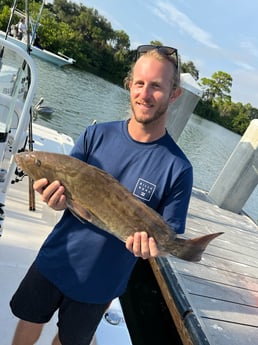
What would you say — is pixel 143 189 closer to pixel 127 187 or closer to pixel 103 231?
pixel 127 187

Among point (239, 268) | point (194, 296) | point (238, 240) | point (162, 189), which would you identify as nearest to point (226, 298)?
point (194, 296)

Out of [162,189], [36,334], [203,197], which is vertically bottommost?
[203,197]

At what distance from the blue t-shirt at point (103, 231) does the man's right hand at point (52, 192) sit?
0.26 meters

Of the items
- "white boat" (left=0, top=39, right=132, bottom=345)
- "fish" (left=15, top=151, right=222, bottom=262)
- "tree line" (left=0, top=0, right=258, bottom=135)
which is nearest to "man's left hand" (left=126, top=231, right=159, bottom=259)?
"fish" (left=15, top=151, right=222, bottom=262)

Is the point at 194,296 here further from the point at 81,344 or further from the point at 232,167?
the point at 232,167

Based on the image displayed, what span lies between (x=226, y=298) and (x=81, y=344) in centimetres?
293

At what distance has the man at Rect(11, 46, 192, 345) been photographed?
1.96 m

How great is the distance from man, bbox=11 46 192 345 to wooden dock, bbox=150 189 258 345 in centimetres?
205

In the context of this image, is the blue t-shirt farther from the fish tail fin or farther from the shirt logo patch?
the fish tail fin

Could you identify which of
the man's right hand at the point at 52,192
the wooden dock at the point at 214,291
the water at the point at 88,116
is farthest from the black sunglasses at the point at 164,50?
the water at the point at 88,116

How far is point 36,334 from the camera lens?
2.24 metres

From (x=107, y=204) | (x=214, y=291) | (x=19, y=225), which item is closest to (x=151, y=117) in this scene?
(x=107, y=204)

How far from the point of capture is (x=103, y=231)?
78.7 inches

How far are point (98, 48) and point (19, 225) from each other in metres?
61.8
